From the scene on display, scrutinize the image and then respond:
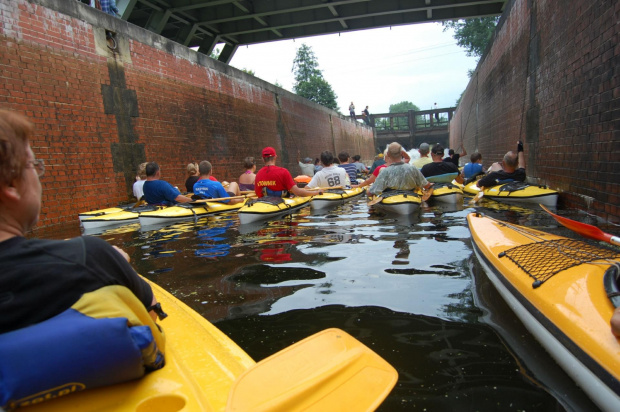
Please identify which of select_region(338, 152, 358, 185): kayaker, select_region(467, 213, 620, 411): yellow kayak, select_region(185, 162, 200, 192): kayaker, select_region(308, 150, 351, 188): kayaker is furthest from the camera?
select_region(338, 152, 358, 185): kayaker

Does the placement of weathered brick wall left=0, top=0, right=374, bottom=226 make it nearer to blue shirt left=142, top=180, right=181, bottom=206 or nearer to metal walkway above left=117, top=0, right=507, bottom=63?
blue shirt left=142, top=180, right=181, bottom=206

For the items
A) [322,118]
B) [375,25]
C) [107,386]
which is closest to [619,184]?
[107,386]

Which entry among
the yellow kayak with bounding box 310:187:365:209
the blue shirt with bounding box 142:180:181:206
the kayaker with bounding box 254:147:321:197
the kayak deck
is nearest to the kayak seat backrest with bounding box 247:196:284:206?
the kayaker with bounding box 254:147:321:197

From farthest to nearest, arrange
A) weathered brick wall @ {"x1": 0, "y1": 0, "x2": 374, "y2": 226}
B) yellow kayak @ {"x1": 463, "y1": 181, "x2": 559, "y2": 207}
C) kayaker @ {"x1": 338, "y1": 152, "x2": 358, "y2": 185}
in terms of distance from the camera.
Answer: kayaker @ {"x1": 338, "y1": 152, "x2": 358, "y2": 185} → weathered brick wall @ {"x1": 0, "y1": 0, "x2": 374, "y2": 226} → yellow kayak @ {"x1": 463, "y1": 181, "x2": 559, "y2": 207}

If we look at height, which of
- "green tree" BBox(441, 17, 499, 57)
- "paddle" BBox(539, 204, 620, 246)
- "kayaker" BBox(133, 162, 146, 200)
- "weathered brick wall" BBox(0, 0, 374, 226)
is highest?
"green tree" BBox(441, 17, 499, 57)

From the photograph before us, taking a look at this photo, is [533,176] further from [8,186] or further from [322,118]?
[322,118]

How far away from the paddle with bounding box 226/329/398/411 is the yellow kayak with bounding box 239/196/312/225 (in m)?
5.55

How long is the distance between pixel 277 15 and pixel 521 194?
545 inches

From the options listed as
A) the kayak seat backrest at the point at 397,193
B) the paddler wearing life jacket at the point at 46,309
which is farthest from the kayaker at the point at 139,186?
the paddler wearing life jacket at the point at 46,309

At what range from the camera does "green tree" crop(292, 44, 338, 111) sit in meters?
41.3

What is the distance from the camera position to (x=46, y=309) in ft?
3.84

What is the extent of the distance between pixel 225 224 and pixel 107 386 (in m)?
6.11

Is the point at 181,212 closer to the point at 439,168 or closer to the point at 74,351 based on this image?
the point at 439,168

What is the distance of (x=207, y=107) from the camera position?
12055mm
